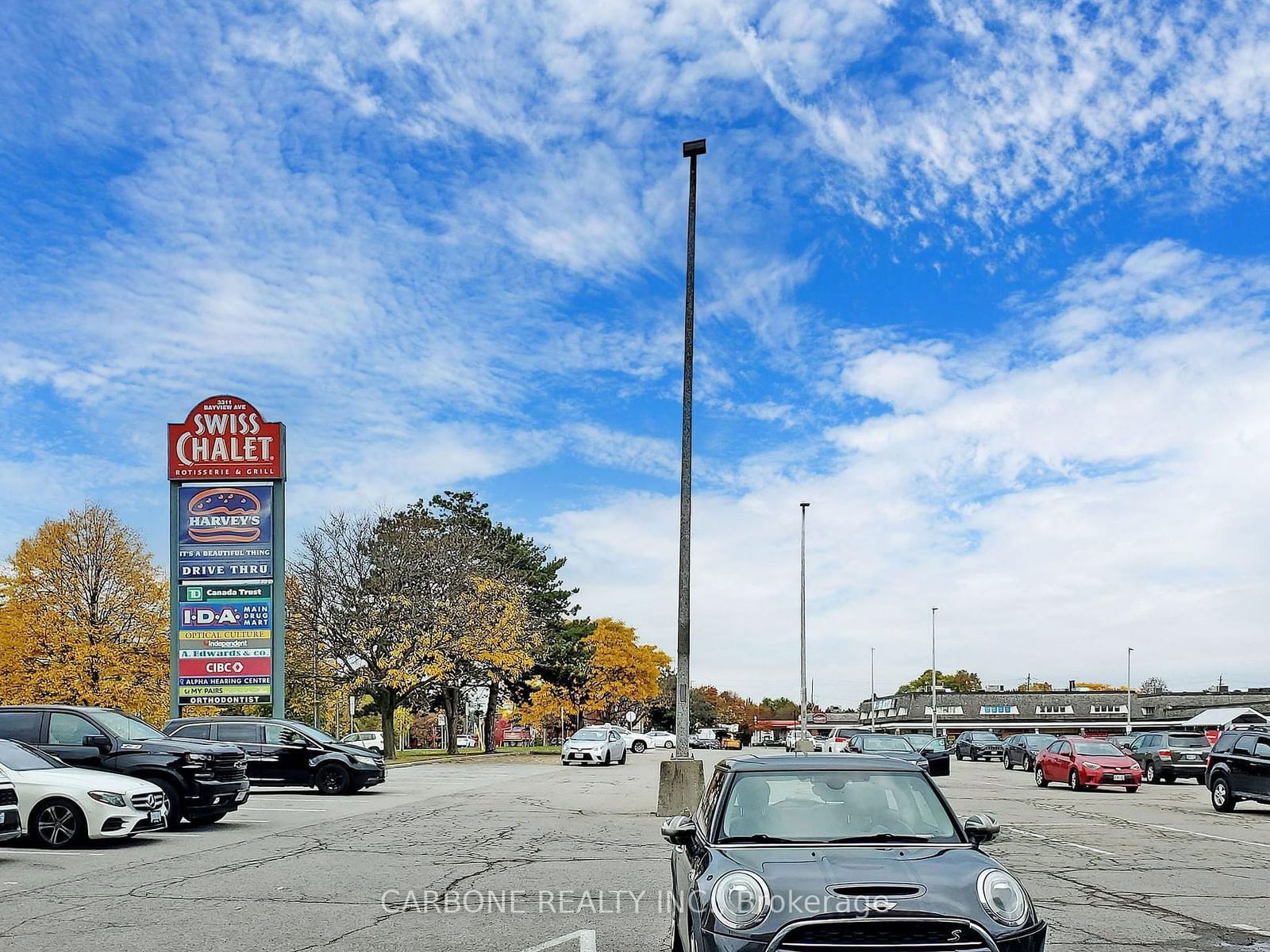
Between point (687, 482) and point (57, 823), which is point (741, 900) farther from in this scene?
point (687, 482)

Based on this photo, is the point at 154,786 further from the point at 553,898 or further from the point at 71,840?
the point at 553,898

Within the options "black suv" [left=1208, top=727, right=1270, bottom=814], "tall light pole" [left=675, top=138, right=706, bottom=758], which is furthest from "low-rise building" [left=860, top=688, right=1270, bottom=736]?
"tall light pole" [left=675, top=138, right=706, bottom=758]

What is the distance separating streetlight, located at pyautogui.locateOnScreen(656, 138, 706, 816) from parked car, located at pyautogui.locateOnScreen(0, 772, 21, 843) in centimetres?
945

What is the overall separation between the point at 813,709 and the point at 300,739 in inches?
6554

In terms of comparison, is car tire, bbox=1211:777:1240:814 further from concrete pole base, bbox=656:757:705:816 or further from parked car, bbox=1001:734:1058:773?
parked car, bbox=1001:734:1058:773

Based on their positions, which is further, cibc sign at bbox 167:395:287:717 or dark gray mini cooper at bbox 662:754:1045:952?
cibc sign at bbox 167:395:287:717

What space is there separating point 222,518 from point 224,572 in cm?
151

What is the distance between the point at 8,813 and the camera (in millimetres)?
13586

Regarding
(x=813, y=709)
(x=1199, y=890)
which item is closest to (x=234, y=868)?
(x=1199, y=890)

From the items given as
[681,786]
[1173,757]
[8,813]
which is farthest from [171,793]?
[1173,757]

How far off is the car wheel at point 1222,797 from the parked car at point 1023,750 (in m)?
21.1

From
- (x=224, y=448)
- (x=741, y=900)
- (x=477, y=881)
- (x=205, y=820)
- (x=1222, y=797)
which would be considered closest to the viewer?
(x=741, y=900)

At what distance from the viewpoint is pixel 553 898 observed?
36.6 feet

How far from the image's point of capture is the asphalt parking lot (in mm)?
9336
